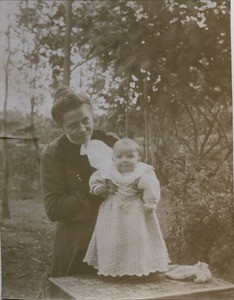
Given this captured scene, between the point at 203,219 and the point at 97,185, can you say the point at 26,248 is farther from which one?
the point at 203,219

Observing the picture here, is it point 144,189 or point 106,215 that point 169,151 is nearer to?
point 144,189

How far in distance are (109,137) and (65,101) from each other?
233mm

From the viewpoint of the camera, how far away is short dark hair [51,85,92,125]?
6.97 feet

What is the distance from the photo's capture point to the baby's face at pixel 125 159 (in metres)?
2.07

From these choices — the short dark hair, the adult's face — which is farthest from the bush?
the short dark hair

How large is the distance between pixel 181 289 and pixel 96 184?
1.73 feet

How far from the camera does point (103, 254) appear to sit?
6.78 ft

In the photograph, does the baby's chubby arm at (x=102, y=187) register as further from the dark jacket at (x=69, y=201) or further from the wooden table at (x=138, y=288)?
the wooden table at (x=138, y=288)

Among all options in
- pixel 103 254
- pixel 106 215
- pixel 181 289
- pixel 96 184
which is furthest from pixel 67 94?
pixel 181 289

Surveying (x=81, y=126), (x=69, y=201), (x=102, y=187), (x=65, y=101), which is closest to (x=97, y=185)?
(x=102, y=187)

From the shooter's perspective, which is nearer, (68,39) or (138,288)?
(138,288)

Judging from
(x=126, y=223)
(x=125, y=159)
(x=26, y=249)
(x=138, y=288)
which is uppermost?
(x=125, y=159)

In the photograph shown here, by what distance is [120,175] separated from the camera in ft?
6.79

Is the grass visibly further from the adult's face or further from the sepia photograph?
the adult's face
